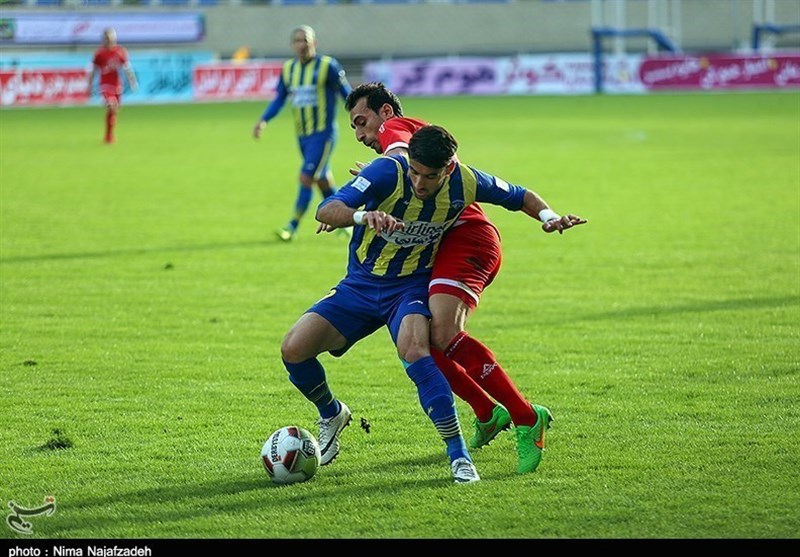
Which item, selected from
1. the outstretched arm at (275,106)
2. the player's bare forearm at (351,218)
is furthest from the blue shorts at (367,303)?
the outstretched arm at (275,106)

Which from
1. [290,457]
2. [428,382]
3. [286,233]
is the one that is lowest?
A: [286,233]

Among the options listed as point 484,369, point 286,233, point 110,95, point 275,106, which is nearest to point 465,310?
point 484,369

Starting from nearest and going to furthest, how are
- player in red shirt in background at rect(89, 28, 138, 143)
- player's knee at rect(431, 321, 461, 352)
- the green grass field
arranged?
the green grass field, player's knee at rect(431, 321, 461, 352), player in red shirt in background at rect(89, 28, 138, 143)

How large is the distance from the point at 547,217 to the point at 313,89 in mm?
8996

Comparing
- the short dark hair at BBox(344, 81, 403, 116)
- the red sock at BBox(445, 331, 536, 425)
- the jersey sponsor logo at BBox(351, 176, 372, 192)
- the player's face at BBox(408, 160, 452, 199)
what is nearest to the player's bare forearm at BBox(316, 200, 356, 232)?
the jersey sponsor logo at BBox(351, 176, 372, 192)

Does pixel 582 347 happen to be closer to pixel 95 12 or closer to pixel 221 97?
pixel 221 97

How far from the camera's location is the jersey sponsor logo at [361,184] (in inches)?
235

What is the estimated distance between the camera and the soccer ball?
590 cm

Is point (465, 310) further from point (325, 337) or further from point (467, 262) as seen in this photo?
point (325, 337)

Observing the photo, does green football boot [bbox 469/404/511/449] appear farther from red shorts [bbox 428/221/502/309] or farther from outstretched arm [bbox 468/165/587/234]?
outstretched arm [bbox 468/165/587/234]

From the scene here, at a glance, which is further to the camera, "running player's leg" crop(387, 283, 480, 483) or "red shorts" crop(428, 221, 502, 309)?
"red shorts" crop(428, 221, 502, 309)

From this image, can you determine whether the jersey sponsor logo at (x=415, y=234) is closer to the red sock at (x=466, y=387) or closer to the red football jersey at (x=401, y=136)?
the red football jersey at (x=401, y=136)

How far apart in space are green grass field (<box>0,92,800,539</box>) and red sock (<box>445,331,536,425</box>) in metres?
0.33

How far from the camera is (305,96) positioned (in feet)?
48.9
